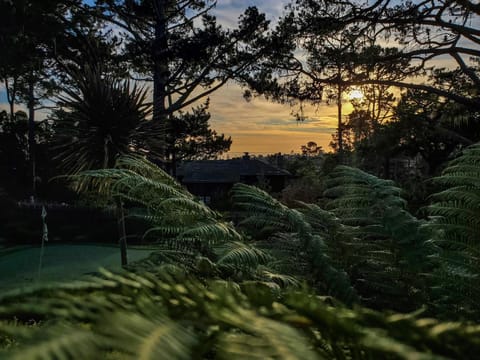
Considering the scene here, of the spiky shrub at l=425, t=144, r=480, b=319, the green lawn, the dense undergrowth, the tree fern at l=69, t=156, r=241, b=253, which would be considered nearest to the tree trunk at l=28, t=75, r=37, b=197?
the green lawn

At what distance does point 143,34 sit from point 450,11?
11363 millimetres

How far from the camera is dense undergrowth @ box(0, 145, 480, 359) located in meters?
0.51

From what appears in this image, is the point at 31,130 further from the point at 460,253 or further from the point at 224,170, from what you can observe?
the point at 460,253

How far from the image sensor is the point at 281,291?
112 cm

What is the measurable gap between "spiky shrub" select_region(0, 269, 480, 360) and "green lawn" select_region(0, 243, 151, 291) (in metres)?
7.92

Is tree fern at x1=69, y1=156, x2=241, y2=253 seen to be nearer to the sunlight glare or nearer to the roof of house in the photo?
the sunlight glare

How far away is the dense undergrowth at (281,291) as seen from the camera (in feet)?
1.69

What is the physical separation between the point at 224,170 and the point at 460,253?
87.3 ft

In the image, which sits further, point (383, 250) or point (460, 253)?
point (383, 250)

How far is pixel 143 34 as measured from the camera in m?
18.1

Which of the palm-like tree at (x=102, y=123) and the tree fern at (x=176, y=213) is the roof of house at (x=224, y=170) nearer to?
the palm-like tree at (x=102, y=123)

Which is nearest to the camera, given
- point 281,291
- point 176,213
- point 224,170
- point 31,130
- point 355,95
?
point 281,291

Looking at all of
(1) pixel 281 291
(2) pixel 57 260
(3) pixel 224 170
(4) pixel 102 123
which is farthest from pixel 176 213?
(3) pixel 224 170

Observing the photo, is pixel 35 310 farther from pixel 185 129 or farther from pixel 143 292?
pixel 185 129
